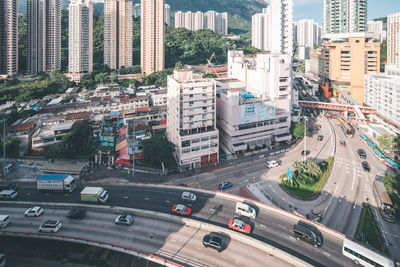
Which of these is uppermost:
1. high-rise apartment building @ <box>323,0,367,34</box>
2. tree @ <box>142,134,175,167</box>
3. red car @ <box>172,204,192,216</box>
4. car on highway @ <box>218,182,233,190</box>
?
high-rise apartment building @ <box>323,0,367,34</box>

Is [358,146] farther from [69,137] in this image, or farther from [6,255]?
[6,255]

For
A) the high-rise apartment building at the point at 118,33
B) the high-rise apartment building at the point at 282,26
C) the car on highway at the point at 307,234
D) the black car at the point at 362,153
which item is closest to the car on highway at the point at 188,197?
the car on highway at the point at 307,234

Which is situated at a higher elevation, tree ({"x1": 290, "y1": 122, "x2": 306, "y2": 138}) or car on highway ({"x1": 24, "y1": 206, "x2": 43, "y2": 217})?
tree ({"x1": 290, "y1": 122, "x2": 306, "y2": 138})

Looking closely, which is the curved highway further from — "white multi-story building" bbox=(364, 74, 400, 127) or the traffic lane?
"white multi-story building" bbox=(364, 74, 400, 127)

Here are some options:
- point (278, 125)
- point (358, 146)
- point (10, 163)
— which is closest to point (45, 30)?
point (10, 163)

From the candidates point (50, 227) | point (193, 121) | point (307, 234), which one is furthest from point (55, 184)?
point (307, 234)

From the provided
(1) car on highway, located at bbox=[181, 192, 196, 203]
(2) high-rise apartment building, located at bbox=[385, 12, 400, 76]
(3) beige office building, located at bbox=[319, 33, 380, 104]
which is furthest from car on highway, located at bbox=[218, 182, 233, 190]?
(2) high-rise apartment building, located at bbox=[385, 12, 400, 76]
